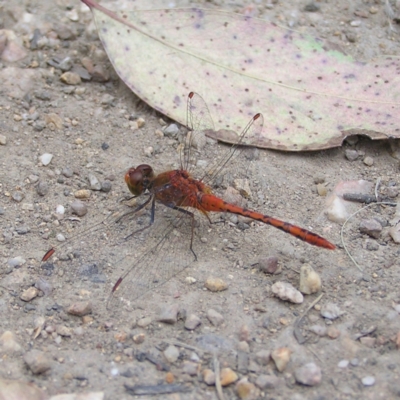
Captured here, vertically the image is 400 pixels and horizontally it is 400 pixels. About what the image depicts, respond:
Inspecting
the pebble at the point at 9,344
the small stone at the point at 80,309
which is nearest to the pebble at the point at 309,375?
the small stone at the point at 80,309

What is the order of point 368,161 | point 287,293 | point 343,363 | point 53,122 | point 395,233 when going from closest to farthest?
point 343,363, point 287,293, point 395,233, point 368,161, point 53,122

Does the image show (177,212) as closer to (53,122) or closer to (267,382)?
(53,122)

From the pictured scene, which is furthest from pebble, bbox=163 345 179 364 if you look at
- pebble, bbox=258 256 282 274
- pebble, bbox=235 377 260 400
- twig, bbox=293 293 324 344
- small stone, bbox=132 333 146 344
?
pebble, bbox=258 256 282 274

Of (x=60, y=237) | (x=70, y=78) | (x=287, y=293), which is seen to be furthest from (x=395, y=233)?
(x=70, y=78)

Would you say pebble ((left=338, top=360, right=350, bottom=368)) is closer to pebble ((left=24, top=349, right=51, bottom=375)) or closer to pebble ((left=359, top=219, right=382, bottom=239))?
pebble ((left=359, top=219, right=382, bottom=239))

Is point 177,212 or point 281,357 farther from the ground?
point 281,357

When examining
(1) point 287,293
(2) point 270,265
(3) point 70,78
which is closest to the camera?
(1) point 287,293

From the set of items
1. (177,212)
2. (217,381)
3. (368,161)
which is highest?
(368,161)

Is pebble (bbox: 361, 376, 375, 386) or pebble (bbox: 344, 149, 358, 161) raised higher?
pebble (bbox: 344, 149, 358, 161)

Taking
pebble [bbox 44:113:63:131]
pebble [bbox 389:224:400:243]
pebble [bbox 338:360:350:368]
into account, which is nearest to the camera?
pebble [bbox 338:360:350:368]
